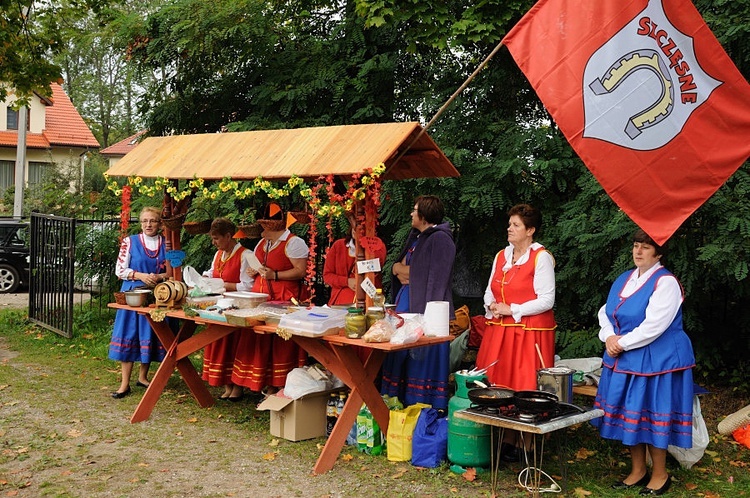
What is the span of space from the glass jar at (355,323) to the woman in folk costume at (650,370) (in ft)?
5.25

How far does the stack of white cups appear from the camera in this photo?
5660 mm

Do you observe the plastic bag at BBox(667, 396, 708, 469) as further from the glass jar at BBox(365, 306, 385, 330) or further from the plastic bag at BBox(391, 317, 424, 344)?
the glass jar at BBox(365, 306, 385, 330)

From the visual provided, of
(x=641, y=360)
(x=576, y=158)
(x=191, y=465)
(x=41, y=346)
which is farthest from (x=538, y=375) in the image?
(x=41, y=346)

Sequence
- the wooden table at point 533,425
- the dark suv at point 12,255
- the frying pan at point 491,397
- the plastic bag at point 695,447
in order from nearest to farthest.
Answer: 1. the wooden table at point 533,425
2. the frying pan at point 491,397
3. the plastic bag at point 695,447
4. the dark suv at point 12,255

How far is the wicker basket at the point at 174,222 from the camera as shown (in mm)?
6945

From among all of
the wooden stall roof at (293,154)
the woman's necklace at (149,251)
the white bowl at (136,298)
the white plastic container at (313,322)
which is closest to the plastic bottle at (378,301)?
the white plastic container at (313,322)

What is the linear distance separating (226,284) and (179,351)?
2.53 feet

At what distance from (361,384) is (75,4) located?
9.07 m

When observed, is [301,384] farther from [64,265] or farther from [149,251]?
[64,265]

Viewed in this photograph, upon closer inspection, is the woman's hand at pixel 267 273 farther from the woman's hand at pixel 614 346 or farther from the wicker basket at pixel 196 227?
the woman's hand at pixel 614 346

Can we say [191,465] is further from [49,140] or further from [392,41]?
[49,140]

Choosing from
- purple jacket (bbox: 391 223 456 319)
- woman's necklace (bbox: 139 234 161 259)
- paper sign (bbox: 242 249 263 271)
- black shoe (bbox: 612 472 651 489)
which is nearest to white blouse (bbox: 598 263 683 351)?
black shoe (bbox: 612 472 651 489)

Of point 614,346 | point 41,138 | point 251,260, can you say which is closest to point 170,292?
point 251,260

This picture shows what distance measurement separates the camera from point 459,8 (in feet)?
28.1
